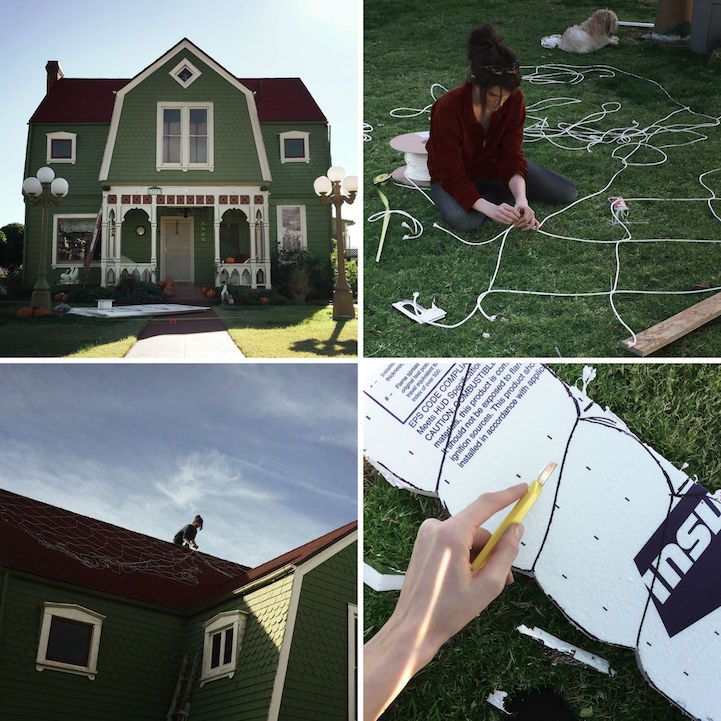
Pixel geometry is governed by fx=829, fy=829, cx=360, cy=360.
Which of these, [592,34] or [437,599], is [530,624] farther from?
[592,34]

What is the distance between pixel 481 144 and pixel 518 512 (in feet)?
5.04

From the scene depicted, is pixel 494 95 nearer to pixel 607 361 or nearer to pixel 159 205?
pixel 607 361

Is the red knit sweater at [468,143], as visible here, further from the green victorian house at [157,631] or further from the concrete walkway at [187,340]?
the green victorian house at [157,631]

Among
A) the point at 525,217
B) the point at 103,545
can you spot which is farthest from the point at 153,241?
the point at 525,217

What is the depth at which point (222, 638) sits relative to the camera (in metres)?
3.26

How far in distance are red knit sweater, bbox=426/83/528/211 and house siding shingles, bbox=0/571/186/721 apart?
6.83 feet

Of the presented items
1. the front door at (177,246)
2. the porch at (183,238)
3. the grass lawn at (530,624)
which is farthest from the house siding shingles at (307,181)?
the grass lawn at (530,624)

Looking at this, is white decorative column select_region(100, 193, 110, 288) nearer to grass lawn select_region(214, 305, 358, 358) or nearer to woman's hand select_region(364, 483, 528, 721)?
grass lawn select_region(214, 305, 358, 358)

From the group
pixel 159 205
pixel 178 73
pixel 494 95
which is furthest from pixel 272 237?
pixel 494 95

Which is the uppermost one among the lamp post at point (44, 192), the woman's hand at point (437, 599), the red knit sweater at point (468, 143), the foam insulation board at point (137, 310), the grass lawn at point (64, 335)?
the red knit sweater at point (468, 143)

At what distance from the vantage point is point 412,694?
223cm

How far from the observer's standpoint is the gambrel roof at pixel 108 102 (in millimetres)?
3547

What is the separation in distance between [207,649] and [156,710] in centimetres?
29

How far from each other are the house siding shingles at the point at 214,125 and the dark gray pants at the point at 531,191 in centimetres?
88
